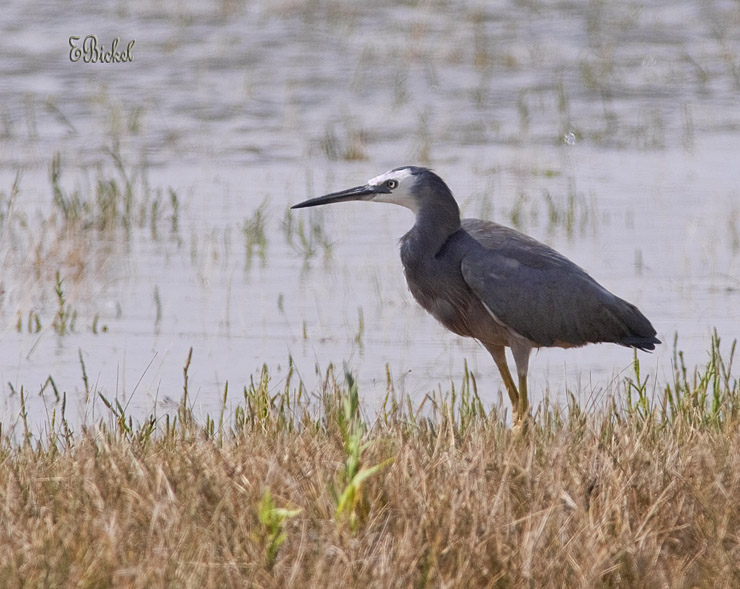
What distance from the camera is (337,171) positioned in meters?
11.5

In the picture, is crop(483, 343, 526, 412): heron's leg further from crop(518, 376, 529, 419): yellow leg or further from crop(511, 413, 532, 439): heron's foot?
crop(511, 413, 532, 439): heron's foot

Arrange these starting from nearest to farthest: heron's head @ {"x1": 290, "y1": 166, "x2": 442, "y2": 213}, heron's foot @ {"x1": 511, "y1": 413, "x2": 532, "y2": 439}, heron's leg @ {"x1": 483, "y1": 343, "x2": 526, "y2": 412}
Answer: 1. heron's foot @ {"x1": 511, "y1": 413, "x2": 532, "y2": 439}
2. heron's leg @ {"x1": 483, "y1": 343, "x2": 526, "y2": 412}
3. heron's head @ {"x1": 290, "y1": 166, "x2": 442, "y2": 213}

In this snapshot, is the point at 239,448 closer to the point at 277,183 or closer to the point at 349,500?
the point at 349,500

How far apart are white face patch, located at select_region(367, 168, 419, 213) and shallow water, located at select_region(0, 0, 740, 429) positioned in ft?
3.03

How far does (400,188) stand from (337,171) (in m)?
5.29

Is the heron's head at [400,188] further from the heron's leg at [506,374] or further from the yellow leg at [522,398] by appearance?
the yellow leg at [522,398]

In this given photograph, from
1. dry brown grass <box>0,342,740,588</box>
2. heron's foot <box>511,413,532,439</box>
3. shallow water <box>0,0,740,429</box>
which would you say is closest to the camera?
dry brown grass <box>0,342,740,588</box>

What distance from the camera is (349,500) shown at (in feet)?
12.0

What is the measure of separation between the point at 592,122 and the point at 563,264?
758 centimetres

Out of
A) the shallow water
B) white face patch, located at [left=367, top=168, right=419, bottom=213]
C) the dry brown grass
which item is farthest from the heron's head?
the dry brown grass

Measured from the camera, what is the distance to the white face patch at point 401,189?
6.24m

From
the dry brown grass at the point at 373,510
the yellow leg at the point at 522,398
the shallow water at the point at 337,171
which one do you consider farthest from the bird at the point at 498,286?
the dry brown grass at the point at 373,510

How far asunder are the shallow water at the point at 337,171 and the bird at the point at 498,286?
1.11 feet

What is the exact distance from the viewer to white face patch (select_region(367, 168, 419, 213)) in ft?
20.5
